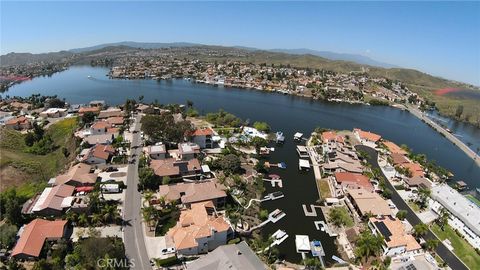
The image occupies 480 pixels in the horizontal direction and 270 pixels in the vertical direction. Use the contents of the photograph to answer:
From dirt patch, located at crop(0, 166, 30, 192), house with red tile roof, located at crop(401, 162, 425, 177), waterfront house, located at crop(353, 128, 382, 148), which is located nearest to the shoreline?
house with red tile roof, located at crop(401, 162, 425, 177)

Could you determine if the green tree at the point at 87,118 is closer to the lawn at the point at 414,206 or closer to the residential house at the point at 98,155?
the residential house at the point at 98,155

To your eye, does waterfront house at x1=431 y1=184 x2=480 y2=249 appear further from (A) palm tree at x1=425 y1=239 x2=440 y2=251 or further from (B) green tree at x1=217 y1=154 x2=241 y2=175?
(B) green tree at x1=217 y1=154 x2=241 y2=175

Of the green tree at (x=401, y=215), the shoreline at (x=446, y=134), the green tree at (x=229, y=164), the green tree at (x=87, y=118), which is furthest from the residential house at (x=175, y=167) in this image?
the shoreline at (x=446, y=134)

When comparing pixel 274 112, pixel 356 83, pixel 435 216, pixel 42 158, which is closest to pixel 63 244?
pixel 42 158

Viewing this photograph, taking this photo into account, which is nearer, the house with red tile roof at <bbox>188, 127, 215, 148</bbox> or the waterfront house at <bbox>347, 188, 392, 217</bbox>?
the waterfront house at <bbox>347, 188, 392, 217</bbox>

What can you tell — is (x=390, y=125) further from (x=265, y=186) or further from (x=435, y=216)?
(x=265, y=186)

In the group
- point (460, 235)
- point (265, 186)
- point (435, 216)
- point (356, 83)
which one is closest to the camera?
point (460, 235)
